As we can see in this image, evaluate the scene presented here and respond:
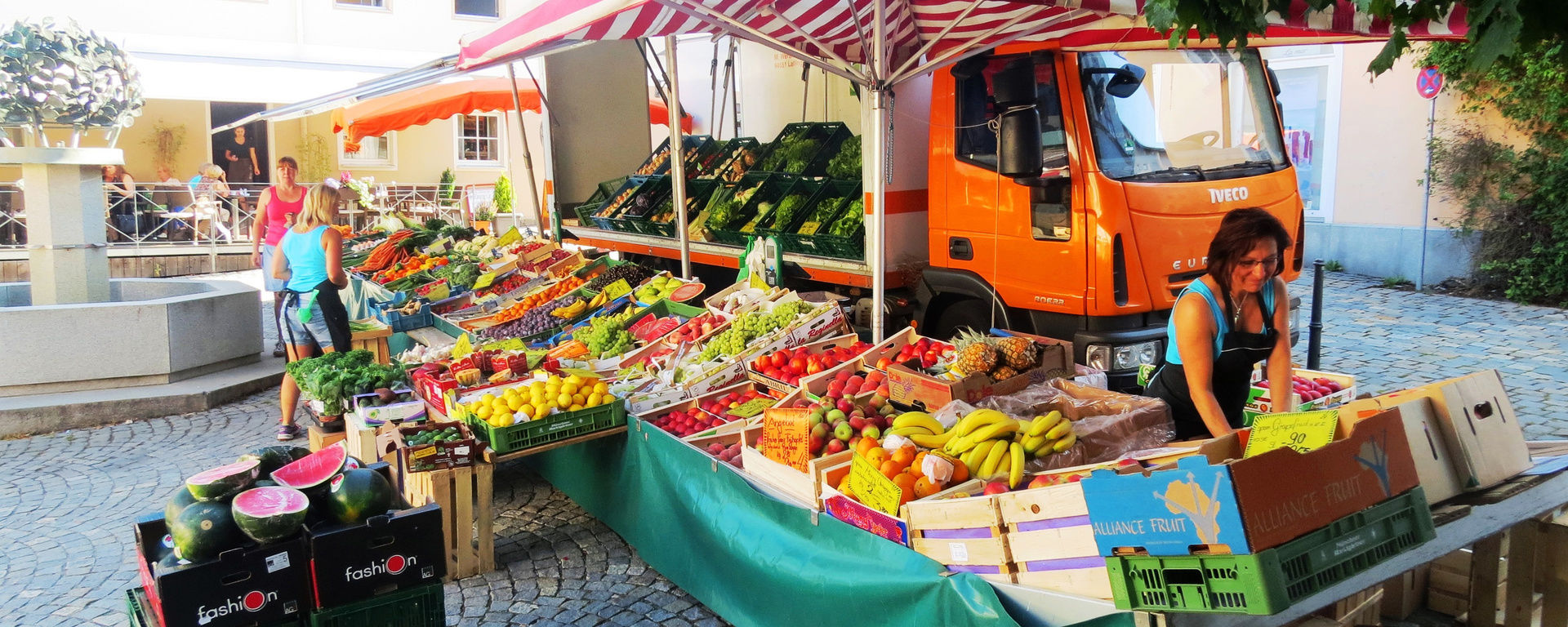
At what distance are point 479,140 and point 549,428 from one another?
22.3 m

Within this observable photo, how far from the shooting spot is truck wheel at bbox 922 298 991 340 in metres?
6.11

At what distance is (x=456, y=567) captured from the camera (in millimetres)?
4930

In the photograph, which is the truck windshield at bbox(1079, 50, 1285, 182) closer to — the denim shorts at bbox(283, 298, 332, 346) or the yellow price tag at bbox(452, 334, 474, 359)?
the yellow price tag at bbox(452, 334, 474, 359)

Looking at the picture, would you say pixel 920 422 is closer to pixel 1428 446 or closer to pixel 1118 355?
pixel 1428 446

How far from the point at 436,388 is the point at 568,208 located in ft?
18.7

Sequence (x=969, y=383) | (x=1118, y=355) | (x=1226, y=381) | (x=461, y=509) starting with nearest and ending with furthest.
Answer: (x=1226, y=381), (x=969, y=383), (x=461, y=509), (x=1118, y=355)

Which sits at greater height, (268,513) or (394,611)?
(268,513)

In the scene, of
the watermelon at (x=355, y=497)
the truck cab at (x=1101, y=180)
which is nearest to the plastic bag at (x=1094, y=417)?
the truck cab at (x=1101, y=180)

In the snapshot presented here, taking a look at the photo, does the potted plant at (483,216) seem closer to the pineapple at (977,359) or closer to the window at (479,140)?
the window at (479,140)

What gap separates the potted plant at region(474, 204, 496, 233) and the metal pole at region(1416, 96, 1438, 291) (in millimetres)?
14587

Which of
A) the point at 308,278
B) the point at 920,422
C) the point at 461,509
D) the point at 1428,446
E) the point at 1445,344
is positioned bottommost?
the point at 461,509

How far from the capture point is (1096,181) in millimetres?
5340

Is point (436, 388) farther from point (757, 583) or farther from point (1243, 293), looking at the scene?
point (1243, 293)

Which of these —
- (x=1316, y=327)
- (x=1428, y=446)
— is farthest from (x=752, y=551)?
(x=1316, y=327)
